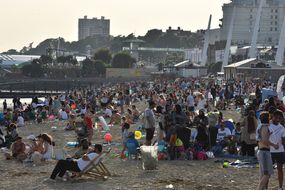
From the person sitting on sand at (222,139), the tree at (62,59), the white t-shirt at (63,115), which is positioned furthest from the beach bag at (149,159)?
the tree at (62,59)

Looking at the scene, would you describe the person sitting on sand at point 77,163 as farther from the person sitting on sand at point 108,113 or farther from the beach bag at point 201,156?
the person sitting on sand at point 108,113

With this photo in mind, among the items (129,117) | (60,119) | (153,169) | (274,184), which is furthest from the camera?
(60,119)

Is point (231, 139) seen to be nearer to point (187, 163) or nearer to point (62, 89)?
point (187, 163)

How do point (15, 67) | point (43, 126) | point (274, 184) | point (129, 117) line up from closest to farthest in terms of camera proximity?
point (274, 184) → point (129, 117) → point (43, 126) → point (15, 67)

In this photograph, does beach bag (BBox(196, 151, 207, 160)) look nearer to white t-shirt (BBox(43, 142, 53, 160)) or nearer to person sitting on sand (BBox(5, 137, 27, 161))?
white t-shirt (BBox(43, 142, 53, 160))

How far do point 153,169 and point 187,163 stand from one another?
1079 millimetres

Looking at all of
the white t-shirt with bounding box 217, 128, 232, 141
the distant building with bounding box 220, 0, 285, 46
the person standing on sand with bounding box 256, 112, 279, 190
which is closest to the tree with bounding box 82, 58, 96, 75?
the distant building with bounding box 220, 0, 285, 46

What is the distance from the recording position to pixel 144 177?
457 inches

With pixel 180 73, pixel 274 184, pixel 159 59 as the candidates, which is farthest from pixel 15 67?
pixel 274 184

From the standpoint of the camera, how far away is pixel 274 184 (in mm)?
10391

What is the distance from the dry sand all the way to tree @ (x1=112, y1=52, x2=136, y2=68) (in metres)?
102

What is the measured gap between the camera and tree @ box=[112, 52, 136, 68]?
116m

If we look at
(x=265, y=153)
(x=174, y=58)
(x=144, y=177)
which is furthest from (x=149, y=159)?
(x=174, y=58)

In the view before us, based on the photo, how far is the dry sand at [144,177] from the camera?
10750 mm
